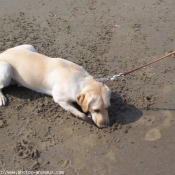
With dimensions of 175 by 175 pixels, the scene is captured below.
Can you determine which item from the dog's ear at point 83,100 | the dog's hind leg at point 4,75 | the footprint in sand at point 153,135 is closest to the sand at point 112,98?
the footprint in sand at point 153,135

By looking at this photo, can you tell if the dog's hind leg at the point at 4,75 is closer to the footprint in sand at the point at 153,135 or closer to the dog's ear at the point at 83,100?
the dog's ear at the point at 83,100

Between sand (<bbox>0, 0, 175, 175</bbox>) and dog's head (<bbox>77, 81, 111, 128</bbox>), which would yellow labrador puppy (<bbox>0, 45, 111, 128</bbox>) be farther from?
sand (<bbox>0, 0, 175, 175</bbox>)

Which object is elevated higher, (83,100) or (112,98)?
(83,100)

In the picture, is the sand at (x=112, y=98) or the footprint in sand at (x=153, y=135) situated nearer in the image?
the sand at (x=112, y=98)

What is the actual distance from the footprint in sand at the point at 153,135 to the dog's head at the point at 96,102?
591mm

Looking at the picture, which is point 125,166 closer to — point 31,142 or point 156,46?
point 31,142

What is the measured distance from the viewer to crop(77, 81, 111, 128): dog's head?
4512 millimetres

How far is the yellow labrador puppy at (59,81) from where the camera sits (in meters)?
4.57

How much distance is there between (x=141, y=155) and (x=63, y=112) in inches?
52.3

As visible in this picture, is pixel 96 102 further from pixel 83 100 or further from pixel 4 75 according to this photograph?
pixel 4 75

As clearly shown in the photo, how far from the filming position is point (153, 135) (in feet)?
15.4

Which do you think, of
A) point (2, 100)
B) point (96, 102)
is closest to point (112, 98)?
point (96, 102)

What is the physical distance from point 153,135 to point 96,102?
961 millimetres

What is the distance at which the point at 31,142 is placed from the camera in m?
4.48
